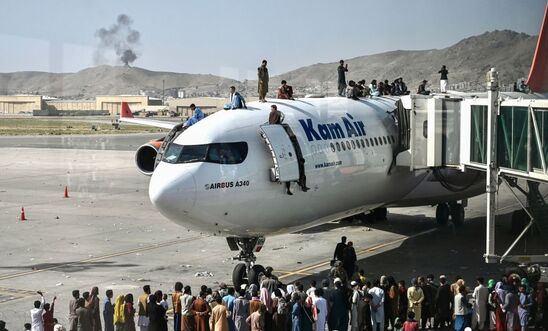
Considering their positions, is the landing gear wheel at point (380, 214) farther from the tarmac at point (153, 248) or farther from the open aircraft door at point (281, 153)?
the open aircraft door at point (281, 153)

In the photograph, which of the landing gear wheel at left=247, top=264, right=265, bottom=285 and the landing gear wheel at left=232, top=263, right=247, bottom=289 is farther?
the landing gear wheel at left=232, top=263, right=247, bottom=289

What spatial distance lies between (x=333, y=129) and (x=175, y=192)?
18.6ft

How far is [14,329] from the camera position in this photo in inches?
646

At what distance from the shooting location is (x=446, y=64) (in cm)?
2423

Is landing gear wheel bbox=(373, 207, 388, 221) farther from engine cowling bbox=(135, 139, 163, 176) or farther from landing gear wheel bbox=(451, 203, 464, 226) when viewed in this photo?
engine cowling bbox=(135, 139, 163, 176)

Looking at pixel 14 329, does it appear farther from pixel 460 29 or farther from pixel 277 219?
pixel 460 29

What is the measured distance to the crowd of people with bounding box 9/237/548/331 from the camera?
15.2 m

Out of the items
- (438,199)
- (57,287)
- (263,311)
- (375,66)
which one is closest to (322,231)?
(438,199)

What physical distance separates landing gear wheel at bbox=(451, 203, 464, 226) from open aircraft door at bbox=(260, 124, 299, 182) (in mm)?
11852

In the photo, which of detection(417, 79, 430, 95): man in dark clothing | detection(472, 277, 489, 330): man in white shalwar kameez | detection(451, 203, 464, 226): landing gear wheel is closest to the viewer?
detection(472, 277, 489, 330): man in white shalwar kameez

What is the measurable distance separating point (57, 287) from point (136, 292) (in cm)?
224

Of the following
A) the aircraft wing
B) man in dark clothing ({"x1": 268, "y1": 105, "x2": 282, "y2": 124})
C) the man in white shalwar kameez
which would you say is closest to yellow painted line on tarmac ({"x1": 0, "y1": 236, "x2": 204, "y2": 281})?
man in dark clothing ({"x1": 268, "y1": 105, "x2": 282, "y2": 124})

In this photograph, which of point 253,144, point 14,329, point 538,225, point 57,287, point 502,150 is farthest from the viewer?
point 538,225

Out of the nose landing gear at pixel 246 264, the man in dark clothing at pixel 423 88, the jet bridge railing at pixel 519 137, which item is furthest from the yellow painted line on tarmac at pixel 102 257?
the jet bridge railing at pixel 519 137
